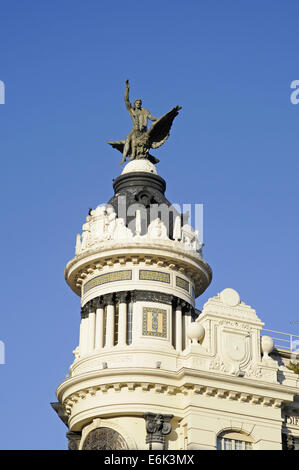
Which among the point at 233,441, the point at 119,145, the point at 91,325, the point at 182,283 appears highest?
the point at 119,145

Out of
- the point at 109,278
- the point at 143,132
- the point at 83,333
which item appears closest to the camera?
the point at 109,278

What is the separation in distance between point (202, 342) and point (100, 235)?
748 centimetres

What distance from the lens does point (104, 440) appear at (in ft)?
167

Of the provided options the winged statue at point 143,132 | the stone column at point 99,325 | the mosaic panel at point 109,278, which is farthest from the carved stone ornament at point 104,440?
the winged statue at point 143,132

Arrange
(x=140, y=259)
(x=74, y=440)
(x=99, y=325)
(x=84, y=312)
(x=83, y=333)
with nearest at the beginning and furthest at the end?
(x=74, y=440), (x=99, y=325), (x=140, y=259), (x=83, y=333), (x=84, y=312)

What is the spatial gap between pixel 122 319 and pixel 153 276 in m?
2.69

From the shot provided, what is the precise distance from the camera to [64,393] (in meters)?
53.1

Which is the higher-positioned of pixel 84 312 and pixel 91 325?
pixel 84 312

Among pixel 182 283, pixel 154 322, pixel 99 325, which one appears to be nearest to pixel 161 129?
pixel 182 283

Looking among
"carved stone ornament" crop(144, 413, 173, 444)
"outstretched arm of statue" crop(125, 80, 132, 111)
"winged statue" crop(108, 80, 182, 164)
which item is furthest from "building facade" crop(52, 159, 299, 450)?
"outstretched arm of statue" crop(125, 80, 132, 111)

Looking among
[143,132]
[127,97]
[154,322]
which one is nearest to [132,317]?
[154,322]

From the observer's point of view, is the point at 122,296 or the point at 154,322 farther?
the point at 122,296

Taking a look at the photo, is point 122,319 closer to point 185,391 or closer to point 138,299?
point 138,299

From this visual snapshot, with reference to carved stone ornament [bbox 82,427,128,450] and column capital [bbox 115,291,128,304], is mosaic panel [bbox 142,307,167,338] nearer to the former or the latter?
column capital [bbox 115,291,128,304]
